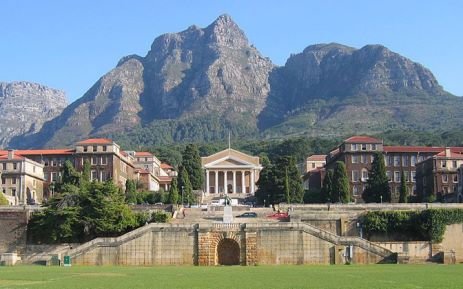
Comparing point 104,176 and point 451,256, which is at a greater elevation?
point 104,176

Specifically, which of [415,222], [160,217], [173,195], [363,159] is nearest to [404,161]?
[363,159]

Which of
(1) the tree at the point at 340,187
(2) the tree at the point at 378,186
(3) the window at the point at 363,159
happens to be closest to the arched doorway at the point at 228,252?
(1) the tree at the point at 340,187

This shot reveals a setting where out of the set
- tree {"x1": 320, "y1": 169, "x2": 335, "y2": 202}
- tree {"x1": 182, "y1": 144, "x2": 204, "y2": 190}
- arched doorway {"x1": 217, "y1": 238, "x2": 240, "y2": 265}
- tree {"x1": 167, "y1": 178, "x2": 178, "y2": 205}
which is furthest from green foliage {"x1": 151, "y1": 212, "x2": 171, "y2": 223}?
tree {"x1": 182, "y1": 144, "x2": 204, "y2": 190}

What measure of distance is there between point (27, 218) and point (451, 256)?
136 feet

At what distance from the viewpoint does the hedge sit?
68812mm

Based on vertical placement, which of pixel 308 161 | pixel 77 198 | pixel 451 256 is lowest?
pixel 451 256

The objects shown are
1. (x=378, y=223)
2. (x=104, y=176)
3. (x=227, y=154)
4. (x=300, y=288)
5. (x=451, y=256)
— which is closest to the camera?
(x=300, y=288)

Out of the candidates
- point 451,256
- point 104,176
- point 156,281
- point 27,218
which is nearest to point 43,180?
point 104,176

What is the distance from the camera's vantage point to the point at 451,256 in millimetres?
59750

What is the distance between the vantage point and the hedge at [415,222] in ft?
226

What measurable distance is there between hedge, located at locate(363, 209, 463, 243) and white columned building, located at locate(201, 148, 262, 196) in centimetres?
7777

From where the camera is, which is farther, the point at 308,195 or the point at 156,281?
the point at 308,195

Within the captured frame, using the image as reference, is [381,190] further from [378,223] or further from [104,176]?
[104,176]

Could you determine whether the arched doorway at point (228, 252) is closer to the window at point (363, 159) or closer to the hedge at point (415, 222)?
the hedge at point (415, 222)
